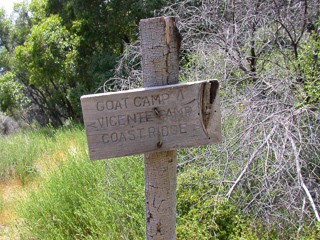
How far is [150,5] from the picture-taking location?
806 cm

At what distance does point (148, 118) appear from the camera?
1370 mm

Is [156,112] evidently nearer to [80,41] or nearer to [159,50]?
[159,50]

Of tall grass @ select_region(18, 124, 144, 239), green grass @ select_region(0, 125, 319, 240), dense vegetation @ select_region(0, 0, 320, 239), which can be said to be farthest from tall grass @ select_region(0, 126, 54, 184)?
tall grass @ select_region(18, 124, 144, 239)

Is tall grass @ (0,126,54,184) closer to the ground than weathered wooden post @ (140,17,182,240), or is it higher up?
closer to the ground

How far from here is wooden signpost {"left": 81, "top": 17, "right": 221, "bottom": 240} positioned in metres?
1.34

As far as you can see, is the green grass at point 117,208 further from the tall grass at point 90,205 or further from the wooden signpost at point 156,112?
the wooden signpost at point 156,112

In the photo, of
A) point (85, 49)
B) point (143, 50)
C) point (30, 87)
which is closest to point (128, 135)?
point (143, 50)

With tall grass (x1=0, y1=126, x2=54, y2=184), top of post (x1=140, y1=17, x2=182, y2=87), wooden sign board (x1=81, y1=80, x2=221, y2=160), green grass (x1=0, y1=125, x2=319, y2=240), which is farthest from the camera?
tall grass (x1=0, y1=126, x2=54, y2=184)

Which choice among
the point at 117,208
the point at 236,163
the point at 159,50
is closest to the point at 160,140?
the point at 159,50

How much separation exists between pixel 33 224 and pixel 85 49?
27.1 ft

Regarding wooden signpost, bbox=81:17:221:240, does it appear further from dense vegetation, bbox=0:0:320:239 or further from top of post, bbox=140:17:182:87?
dense vegetation, bbox=0:0:320:239

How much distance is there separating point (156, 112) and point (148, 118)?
0.05 metres

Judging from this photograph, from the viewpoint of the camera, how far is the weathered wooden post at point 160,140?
1.47m

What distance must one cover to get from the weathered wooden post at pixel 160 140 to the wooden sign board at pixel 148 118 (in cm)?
10
